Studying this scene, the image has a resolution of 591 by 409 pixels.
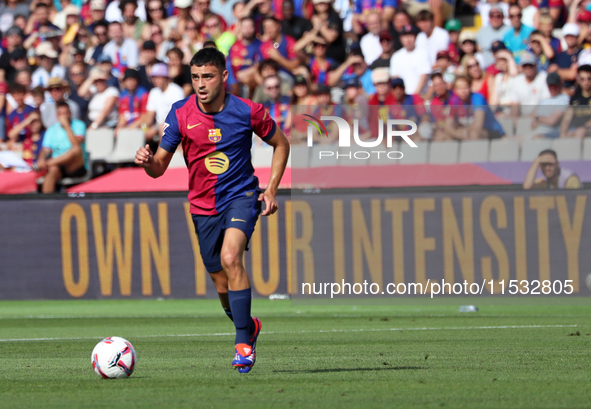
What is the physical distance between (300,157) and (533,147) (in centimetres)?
337

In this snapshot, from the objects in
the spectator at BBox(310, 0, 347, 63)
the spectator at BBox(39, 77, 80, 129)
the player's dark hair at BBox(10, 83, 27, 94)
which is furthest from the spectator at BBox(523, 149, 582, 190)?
the player's dark hair at BBox(10, 83, 27, 94)

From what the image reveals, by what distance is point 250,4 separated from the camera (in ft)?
62.4

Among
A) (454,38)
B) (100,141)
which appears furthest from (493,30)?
(100,141)

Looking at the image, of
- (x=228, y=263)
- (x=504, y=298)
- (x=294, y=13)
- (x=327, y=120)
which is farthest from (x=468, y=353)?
(x=294, y=13)

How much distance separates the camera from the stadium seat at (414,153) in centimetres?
1376

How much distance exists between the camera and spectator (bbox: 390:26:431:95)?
655 inches

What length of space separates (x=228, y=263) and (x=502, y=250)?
753 cm

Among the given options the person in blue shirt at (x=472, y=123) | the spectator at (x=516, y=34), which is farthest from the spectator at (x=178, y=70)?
the spectator at (x=516, y=34)

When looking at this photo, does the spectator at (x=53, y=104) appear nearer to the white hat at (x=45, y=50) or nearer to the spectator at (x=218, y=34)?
the white hat at (x=45, y=50)

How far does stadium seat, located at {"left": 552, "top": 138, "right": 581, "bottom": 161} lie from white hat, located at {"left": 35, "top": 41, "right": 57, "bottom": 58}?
1140 centimetres

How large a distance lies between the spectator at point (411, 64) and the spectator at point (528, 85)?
5.22 ft

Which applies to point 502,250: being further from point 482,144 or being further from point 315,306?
point 315,306

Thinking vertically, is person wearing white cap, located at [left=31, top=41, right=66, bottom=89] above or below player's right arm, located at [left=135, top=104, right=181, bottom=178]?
below

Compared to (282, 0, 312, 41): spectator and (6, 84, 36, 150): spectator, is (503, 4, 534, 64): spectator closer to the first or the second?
(282, 0, 312, 41): spectator
